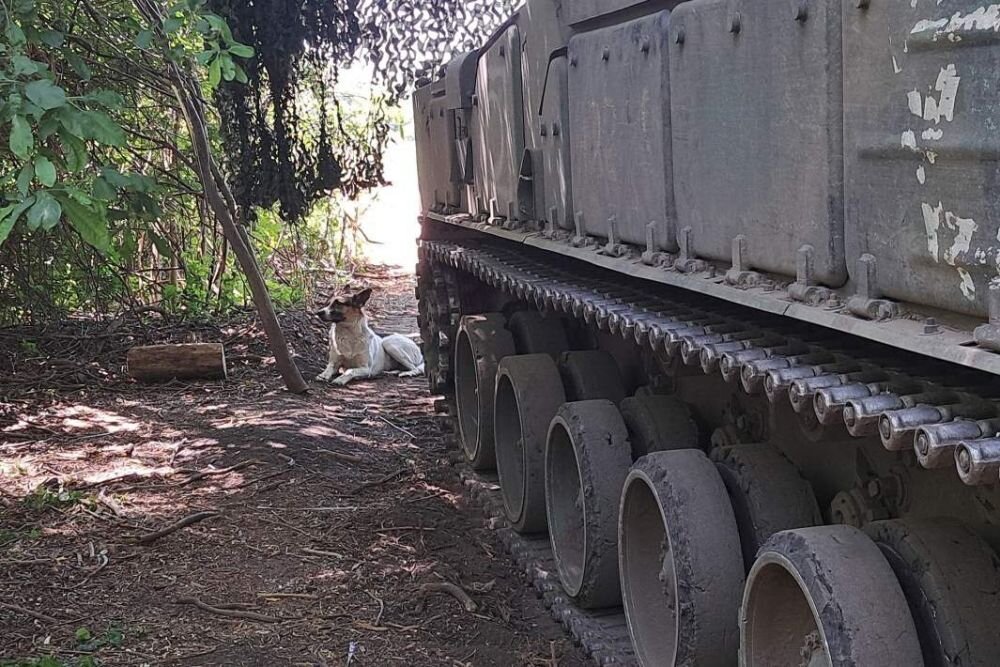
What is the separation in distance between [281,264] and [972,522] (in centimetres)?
1322

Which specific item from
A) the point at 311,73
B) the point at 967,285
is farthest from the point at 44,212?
the point at 311,73

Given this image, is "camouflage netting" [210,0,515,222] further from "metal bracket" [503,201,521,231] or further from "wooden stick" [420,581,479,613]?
"wooden stick" [420,581,479,613]

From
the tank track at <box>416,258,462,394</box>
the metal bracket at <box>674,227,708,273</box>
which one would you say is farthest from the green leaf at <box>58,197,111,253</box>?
the tank track at <box>416,258,462,394</box>

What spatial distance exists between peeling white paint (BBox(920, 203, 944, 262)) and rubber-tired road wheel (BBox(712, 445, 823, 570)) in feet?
5.25

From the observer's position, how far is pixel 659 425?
478 centimetres

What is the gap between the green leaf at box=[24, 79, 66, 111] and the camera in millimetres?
3930

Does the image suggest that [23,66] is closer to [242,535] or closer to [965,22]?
[965,22]

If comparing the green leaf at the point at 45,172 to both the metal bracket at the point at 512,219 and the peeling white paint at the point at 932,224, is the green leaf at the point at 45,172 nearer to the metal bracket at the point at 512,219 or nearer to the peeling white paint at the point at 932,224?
the metal bracket at the point at 512,219

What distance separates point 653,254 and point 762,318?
44cm

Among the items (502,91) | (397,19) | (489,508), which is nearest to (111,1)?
(397,19)

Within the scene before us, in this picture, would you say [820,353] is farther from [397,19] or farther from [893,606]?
[397,19]

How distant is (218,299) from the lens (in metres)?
12.9

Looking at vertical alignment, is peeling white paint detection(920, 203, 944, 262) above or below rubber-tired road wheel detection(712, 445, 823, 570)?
above

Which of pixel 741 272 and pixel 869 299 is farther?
pixel 741 272
